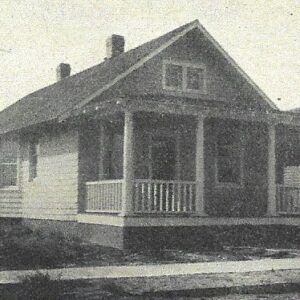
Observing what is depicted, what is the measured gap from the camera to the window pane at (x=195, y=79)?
21.0 metres

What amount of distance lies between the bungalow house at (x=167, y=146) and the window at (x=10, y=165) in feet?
3.74

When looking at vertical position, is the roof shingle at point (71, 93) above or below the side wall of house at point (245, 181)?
above

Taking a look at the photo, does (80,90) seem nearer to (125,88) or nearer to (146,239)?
(125,88)

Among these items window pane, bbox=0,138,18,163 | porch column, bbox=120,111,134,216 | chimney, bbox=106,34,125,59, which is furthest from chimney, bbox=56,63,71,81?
porch column, bbox=120,111,134,216

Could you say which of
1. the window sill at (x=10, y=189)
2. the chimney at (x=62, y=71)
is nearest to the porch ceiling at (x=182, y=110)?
the window sill at (x=10, y=189)

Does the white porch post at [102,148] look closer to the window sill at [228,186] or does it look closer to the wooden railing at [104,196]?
the wooden railing at [104,196]

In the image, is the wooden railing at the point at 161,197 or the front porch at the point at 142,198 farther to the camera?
the front porch at the point at 142,198

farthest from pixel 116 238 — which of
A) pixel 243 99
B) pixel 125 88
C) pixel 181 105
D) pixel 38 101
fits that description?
pixel 38 101

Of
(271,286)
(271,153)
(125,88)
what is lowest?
(271,286)

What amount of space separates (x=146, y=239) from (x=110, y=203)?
77.2 inches

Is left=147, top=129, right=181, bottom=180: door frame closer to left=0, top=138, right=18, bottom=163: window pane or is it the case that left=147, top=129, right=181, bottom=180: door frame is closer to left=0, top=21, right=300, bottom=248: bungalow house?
left=0, top=21, right=300, bottom=248: bungalow house

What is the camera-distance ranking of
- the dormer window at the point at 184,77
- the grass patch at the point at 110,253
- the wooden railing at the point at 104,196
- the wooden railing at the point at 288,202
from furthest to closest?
the dormer window at the point at 184,77, the wooden railing at the point at 288,202, the wooden railing at the point at 104,196, the grass patch at the point at 110,253

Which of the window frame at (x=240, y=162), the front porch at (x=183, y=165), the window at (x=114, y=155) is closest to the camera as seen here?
the front porch at (x=183, y=165)

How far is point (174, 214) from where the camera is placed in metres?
17.7
